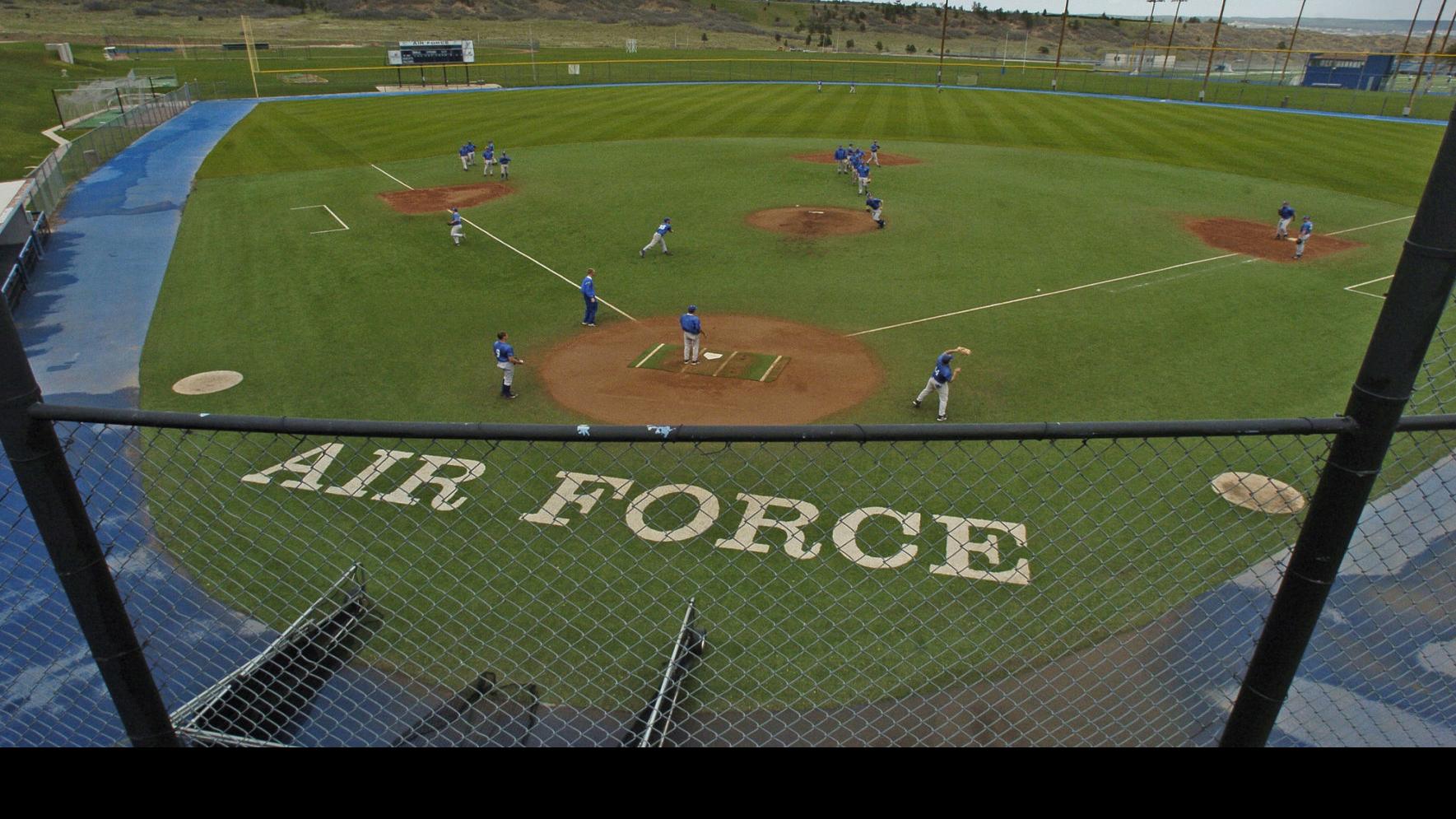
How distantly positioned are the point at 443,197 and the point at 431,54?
155 feet

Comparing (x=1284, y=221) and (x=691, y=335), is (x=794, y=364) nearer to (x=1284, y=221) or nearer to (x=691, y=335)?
(x=691, y=335)

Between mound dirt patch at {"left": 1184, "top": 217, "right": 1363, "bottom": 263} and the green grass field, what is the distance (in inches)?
26.2

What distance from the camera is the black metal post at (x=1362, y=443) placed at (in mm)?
2961

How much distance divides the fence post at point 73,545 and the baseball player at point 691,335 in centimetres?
1312

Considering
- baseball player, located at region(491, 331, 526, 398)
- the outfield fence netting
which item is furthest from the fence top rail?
baseball player, located at region(491, 331, 526, 398)

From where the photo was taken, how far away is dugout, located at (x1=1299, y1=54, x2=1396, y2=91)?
246 feet

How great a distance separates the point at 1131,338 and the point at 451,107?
49.7 m

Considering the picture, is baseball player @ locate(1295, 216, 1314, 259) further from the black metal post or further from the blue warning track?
the black metal post
